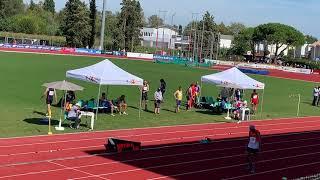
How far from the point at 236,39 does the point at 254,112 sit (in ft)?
367

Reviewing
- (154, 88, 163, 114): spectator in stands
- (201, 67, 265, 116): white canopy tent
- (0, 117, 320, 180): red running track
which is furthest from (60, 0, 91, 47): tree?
(0, 117, 320, 180): red running track

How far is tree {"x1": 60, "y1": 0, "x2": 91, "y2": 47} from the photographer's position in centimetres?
10750

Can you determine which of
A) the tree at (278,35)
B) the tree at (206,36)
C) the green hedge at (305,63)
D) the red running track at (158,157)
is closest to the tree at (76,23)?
the tree at (206,36)

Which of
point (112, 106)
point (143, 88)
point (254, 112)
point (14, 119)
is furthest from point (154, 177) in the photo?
point (254, 112)

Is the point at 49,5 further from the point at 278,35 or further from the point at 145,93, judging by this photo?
the point at 145,93

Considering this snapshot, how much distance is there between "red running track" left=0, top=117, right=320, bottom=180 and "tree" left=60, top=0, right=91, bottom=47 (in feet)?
283

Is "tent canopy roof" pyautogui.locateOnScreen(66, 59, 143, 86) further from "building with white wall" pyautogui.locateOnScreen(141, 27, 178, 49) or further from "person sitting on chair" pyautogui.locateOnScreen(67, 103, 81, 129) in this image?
"building with white wall" pyautogui.locateOnScreen(141, 27, 178, 49)

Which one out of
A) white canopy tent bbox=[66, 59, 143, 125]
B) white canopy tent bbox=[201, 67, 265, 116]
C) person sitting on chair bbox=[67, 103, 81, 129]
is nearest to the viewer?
person sitting on chair bbox=[67, 103, 81, 129]

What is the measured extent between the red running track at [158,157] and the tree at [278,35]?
113 m

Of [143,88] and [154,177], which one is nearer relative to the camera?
[154,177]

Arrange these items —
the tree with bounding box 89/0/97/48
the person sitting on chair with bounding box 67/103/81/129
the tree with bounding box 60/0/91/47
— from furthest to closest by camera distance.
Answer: the tree with bounding box 89/0/97/48, the tree with bounding box 60/0/91/47, the person sitting on chair with bounding box 67/103/81/129

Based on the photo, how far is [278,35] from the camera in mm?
134500

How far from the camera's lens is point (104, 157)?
16.6 meters

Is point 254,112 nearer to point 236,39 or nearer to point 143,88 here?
point 143,88
